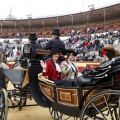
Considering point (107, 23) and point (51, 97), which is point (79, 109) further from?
point (107, 23)

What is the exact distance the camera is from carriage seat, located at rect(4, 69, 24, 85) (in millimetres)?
5125

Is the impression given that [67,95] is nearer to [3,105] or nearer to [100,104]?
[100,104]

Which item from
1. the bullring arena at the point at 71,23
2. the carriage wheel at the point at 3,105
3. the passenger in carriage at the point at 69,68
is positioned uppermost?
the bullring arena at the point at 71,23

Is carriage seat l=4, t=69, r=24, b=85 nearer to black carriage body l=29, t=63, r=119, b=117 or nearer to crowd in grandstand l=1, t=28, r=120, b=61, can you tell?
black carriage body l=29, t=63, r=119, b=117

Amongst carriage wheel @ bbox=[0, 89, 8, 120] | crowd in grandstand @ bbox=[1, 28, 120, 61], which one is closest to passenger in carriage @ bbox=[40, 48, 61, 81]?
carriage wheel @ bbox=[0, 89, 8, 120]

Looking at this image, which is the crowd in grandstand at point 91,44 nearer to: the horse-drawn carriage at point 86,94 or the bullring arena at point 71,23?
the bullring arena at point 71,23

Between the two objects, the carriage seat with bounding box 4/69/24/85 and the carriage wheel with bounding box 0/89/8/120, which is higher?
the carriage seat with bounding box 4/69/24/85

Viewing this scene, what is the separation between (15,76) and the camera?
526 centimetres

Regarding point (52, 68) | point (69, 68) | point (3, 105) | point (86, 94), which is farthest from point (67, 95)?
point (3, 105)

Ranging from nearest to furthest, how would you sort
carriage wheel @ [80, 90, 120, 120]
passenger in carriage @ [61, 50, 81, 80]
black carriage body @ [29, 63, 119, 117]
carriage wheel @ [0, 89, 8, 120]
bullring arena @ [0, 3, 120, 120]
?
carriage wheel @ [80, 90, 120, 120]
black carriage body @ [29, 63, 119, 117]
carriage wheel @ [0, 89, 8, 120]
passenger in carriage @ [61, 50, 81, 80]
bullring arena @ [0, 3, 120, 120]

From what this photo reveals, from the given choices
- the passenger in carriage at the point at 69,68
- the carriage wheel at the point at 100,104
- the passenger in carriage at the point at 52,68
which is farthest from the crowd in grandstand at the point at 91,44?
the carriage wheel at the point at 100,104

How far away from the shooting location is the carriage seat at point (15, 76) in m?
5.12

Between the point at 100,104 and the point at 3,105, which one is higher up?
the point at 100,104

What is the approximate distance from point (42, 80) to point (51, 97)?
335 mm
